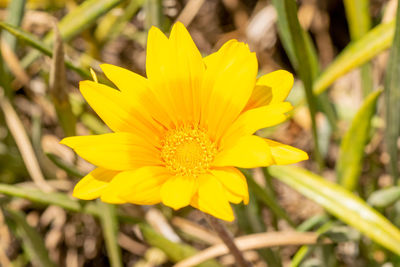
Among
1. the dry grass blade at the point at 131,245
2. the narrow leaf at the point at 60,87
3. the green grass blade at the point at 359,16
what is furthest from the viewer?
the dry grass blade at the point at 131,245

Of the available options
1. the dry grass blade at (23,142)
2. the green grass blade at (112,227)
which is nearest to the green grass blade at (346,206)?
the green grass blade at (112,227)

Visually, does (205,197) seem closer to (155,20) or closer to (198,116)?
(198,116)

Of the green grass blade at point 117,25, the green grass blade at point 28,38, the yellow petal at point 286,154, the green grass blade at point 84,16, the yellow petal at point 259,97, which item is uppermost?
the green grass blade at point 117,25

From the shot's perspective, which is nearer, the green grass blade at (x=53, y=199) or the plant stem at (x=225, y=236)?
the plant stem at (x=225, y=236)

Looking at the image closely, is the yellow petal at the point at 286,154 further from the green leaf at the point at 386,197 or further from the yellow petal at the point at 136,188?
the green leaf at the point at 386,197

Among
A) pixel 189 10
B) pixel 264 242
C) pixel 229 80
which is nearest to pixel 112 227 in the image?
pixel 264 242

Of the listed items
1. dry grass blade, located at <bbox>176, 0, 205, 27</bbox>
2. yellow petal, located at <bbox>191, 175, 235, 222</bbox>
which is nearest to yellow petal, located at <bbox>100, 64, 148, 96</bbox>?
yellow petal, located at <bbox>191, 175, 235, 222</bbox>

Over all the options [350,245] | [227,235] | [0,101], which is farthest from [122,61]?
[227,235]

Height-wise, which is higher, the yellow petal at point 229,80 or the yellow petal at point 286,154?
the yellow petal at point 229,80

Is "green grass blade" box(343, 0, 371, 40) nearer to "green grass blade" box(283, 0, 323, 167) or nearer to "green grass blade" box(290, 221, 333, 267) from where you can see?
"green grass blade" box(283, 0, 323, 167)
